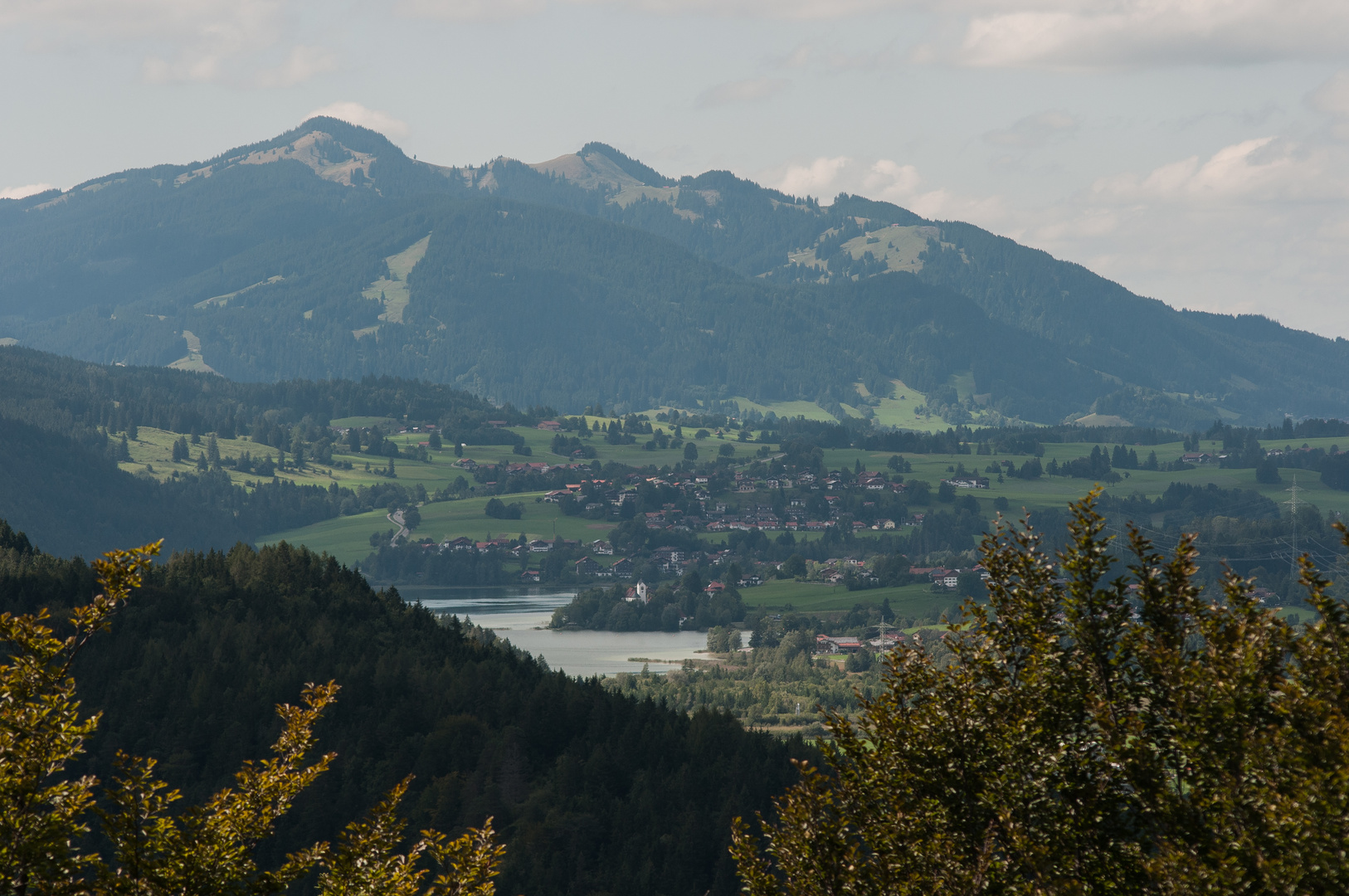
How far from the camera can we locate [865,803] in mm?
22875

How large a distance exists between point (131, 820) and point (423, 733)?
9813cm

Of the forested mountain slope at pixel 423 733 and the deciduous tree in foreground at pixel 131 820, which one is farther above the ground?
the deciduous tree in foreground at pixel 131 820

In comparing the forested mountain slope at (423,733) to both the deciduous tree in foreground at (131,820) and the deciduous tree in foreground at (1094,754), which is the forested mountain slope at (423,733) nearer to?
the deciduous tree in foreground at (1094,754)

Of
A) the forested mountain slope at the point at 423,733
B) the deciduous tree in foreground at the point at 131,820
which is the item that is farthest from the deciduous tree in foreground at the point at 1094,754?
the forested mountain slope at the point at 423,733

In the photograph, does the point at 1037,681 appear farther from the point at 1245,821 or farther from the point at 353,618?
the point at 353,618

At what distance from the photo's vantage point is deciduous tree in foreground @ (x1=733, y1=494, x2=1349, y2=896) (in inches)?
636

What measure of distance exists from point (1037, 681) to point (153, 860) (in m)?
12.8

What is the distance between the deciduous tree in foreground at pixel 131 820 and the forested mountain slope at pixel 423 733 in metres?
68.3

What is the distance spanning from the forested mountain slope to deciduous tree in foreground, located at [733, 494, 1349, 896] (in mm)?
66062

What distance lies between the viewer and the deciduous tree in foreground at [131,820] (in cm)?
1502

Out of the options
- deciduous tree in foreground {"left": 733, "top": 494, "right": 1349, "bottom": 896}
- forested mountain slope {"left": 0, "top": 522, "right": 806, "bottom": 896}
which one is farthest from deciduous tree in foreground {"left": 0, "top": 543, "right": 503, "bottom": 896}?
forested mountain slope {"left": 0, "top": 522, "right": 806, "bottom": 896}

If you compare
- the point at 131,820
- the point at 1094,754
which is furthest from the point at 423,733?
the point at 131,820

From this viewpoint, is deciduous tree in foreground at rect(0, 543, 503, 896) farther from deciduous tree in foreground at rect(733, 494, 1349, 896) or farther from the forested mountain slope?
the forested mountain slope

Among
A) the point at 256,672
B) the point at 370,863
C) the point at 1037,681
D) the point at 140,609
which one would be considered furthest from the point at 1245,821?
the point at 140,609
